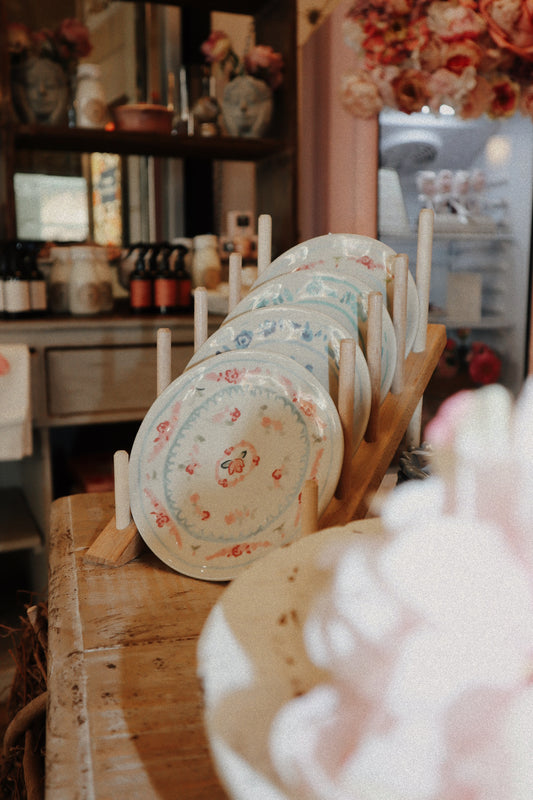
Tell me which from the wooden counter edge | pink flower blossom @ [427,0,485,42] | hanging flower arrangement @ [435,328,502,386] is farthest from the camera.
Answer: hanging flower arrangement @ [435,328,502,386]

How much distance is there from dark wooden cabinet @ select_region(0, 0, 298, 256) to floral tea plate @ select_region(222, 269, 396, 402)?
1.36m

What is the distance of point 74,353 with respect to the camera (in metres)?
1.87

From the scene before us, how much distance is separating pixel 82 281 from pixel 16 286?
0.63ft

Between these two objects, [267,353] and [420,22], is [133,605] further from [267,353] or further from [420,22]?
[420,22]

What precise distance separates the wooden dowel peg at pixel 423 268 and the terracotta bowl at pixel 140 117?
1.57m

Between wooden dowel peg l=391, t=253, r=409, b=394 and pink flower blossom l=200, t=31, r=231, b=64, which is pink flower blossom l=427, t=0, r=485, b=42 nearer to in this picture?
wooden dowel peg l=391, t=253, r=409, b=394

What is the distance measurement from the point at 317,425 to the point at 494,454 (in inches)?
14.0

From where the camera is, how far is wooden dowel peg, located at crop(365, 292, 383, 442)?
625mm

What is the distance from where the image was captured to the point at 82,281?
195 cm

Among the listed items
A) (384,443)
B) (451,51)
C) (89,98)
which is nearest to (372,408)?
(384,443)

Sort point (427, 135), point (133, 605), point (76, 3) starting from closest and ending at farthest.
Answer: point (133, 605)
point (76, 3)
point (427, 135)

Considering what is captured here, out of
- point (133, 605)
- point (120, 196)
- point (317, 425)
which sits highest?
point (120, 196)

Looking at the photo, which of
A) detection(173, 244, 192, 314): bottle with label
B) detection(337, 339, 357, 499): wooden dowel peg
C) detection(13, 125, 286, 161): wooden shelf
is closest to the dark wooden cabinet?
detection(13, 125, 286, 161): wooden shelf

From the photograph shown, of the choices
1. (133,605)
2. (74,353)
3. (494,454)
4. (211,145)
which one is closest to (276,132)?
(211,145)
